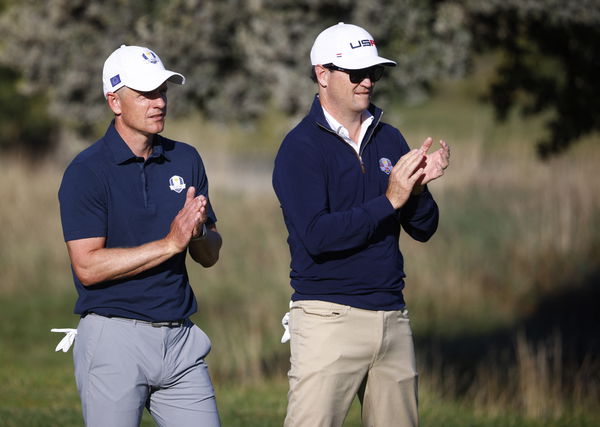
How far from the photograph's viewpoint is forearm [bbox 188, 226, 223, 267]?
4914mm

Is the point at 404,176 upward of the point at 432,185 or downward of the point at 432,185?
downward

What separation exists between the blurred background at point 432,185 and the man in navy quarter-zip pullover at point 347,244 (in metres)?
5.78

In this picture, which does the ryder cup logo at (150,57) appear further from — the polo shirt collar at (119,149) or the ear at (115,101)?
the polo shirt collar at (119,149)

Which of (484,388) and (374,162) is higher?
(374,162)

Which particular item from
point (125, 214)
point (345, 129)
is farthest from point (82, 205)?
point (345, 129)

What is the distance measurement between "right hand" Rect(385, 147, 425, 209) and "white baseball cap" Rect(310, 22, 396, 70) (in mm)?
537

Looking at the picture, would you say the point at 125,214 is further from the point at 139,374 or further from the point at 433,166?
the point at 433,166

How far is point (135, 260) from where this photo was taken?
445 centimetres

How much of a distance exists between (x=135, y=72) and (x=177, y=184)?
0.53m

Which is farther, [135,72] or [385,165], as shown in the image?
[385,165]

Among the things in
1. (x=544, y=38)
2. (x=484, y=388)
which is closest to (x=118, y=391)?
(x=484, y=388)

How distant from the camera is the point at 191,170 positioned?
16.0ft

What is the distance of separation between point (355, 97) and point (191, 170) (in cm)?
85

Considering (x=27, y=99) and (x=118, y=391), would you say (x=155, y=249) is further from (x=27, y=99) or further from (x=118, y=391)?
(x=27, y=99)
